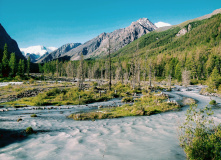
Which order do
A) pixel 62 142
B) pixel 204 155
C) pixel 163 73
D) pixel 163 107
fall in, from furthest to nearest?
1. pixel 163 73
2. pixel 163 107
3. pixel 62 142
4. pixel 204 155

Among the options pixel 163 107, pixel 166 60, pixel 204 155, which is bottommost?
pixel 163 107

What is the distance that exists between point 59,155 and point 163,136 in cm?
742

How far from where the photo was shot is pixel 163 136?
10.0 m

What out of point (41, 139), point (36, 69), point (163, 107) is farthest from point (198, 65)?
point (36, 69)

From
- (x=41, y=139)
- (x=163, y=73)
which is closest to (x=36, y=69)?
(x=163, y=73)

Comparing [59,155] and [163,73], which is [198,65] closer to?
[163,73]

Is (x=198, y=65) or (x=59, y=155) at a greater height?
(x=198, y=65)

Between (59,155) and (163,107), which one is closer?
(59,155)

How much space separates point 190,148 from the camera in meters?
5.43

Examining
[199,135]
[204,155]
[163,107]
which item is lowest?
[163,107]

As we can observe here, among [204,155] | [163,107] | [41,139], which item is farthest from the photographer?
[163,107]

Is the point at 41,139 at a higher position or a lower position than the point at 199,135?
lower

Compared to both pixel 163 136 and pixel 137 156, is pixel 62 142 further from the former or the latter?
pixel 163 136

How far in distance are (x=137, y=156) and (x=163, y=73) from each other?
12108cm
